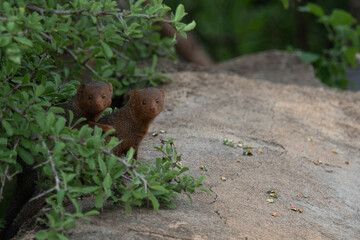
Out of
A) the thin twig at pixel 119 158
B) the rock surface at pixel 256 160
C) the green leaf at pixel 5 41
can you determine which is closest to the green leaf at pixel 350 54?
the rock surface at pixel 256 160

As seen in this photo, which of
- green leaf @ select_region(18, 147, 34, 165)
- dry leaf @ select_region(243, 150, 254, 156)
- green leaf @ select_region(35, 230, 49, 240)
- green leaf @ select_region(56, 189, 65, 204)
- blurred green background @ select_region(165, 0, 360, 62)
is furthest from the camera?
blurred green background @ select_region(165, 0, 360, 62)

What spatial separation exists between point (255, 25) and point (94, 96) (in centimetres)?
677

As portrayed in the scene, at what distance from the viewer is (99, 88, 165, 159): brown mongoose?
2732mm

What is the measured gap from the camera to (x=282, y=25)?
Answer: 9.20 meters

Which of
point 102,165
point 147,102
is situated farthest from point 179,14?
point 102,165

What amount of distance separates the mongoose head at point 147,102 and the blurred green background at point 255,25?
19.6 ft

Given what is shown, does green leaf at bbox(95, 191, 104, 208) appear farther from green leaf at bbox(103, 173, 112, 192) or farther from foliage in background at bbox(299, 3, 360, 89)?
foliage in background at bbox(299, 3, 360, 89)

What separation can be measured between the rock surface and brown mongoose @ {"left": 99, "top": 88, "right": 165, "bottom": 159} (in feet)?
1.02

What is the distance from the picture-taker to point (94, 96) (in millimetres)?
2689

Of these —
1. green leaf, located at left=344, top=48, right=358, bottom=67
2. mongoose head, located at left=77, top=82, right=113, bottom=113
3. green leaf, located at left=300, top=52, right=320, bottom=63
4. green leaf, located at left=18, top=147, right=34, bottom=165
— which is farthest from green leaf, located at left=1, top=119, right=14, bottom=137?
green leaf, located at left=344, top=48, right=358, bottom=67

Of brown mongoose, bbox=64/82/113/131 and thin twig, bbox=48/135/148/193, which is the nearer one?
thin twig, bbox=48/135/148/193

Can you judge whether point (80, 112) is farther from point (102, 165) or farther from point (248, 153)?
point (248, 153)

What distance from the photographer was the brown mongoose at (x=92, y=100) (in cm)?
269

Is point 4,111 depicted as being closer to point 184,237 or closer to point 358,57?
point 184,237
